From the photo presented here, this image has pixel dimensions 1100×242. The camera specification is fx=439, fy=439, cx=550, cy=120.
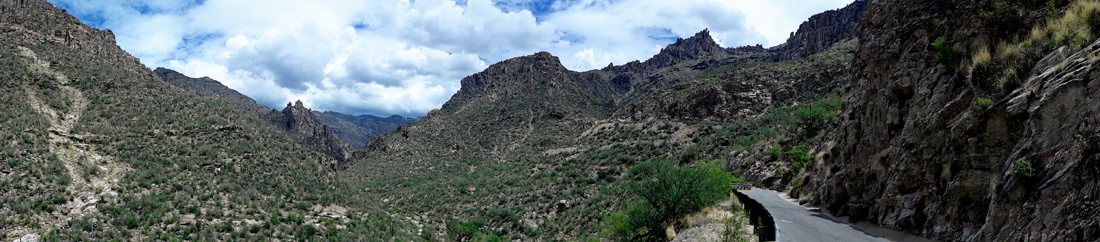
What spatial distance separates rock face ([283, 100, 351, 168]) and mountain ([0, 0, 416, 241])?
6886 centimetres

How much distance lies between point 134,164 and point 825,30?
121297mm

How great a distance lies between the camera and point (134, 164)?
27.2m

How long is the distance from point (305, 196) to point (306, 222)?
13.3 feet

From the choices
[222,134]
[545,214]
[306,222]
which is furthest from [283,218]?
[545,214]

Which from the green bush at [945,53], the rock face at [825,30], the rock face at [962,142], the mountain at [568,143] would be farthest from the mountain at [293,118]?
the green bush at [945,53]

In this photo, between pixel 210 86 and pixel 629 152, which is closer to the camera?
pixel 629 152

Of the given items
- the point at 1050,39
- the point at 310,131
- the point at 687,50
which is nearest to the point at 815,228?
the point at 1050,39

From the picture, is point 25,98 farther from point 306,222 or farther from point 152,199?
point 306,222

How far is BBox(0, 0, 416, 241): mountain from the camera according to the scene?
22.6 m

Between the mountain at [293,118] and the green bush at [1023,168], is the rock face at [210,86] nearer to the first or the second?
the mountain at [293,118]

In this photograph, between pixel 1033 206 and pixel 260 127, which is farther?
pixel 260 127

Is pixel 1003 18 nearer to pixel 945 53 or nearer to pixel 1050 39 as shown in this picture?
pixel 945 53

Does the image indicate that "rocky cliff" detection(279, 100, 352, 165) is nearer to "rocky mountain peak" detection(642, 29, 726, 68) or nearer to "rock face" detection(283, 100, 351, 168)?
"rock face" detection(283, 100, 351, 168)

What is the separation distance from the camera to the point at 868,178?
15.3 m
